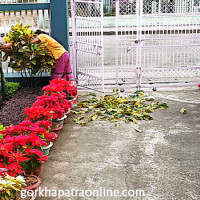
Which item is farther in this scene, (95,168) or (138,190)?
(95,168)

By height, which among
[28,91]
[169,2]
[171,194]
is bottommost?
[171,194]

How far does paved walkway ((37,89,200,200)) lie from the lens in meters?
4.68

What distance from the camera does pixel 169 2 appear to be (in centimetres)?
900

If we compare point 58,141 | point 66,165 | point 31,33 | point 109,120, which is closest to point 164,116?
point 109,120

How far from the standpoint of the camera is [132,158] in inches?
215

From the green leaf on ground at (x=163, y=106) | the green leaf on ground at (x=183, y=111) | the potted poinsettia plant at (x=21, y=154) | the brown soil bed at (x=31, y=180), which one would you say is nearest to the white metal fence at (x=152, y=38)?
the green leaf on ground at (x=163, y=106)

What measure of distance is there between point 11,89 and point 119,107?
2.28 m

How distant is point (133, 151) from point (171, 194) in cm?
132

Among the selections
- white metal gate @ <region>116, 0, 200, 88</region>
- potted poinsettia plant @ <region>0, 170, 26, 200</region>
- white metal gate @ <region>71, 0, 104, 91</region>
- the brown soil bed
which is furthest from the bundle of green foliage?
potted poinsettia plant @ <region>0, 170, 26, 200</region>

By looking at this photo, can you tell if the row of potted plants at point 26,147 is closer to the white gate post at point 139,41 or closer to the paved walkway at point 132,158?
the paved walkway at point 132,158

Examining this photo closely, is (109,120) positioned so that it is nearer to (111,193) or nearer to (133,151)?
(133,151)

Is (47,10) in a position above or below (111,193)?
above

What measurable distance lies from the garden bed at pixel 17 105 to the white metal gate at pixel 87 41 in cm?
118

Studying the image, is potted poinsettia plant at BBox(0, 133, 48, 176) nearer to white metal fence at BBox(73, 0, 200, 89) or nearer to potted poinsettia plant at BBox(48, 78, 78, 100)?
potted poinsettia plant at BBox(48, 78, 78, 100)
